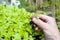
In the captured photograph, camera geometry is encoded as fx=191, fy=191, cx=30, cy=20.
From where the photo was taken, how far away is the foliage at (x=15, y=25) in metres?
1.69

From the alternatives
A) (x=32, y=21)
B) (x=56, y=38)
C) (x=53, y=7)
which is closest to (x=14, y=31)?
(x=32, y=21)

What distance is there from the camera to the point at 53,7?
298 cm

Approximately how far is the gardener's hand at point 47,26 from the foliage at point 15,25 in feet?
0.28

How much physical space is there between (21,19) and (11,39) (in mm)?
248

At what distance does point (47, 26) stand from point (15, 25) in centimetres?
30

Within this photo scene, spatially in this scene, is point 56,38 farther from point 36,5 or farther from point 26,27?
point 36,5

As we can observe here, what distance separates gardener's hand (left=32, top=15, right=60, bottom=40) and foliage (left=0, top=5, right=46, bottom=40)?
86mm

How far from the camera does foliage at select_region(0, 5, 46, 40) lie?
1687mm

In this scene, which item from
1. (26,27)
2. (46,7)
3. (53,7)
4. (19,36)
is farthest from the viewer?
(46,7)

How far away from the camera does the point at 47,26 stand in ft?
5.82

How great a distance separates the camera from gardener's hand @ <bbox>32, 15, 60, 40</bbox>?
172 centimetres

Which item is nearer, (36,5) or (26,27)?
(26,27)

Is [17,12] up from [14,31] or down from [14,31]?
up

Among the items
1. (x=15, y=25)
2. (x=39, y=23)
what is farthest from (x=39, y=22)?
(x=15, y=25)
